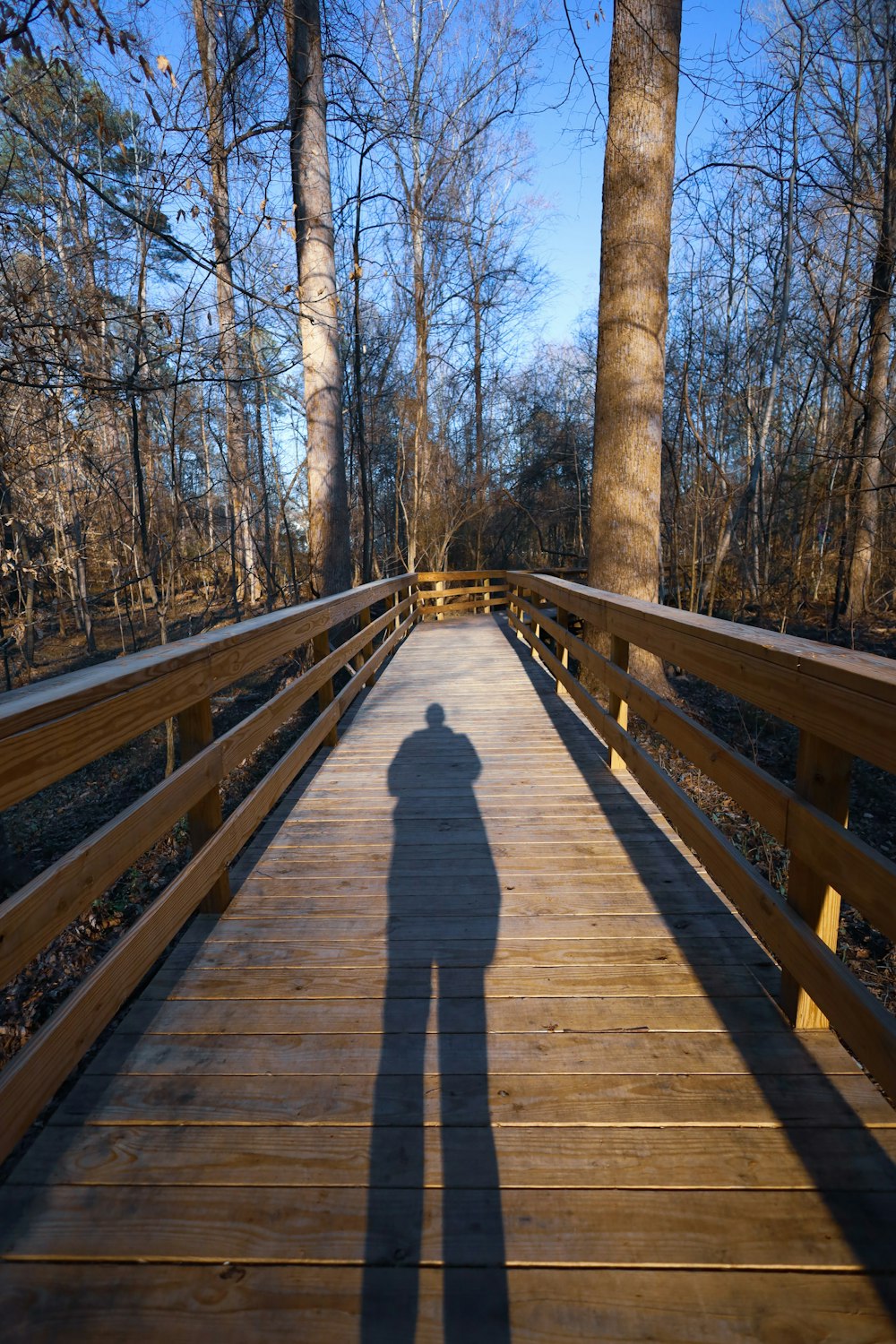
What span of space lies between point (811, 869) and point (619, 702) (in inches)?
89.7

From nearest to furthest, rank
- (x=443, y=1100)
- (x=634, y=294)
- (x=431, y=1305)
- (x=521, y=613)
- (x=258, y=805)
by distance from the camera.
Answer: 1. (x=431, y=1305)
2. (x=443, y=1100)
3. (x=258, y=805)
4. (x=634, y=294)
5. (x=521, y=613)

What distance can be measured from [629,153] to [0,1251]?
7087mm

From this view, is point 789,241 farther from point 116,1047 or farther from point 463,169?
point 116,1047

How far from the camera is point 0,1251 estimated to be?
1316mm

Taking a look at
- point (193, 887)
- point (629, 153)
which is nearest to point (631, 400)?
point (629, 153)

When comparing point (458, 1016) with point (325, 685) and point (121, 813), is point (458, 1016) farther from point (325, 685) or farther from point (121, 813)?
point (325, 685)

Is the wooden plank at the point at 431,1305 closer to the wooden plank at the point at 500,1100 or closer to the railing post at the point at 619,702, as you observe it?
the wooden plank at the point at 500,1100

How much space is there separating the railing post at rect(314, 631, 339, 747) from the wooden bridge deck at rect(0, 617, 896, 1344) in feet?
6.69

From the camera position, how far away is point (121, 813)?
5.75 ft

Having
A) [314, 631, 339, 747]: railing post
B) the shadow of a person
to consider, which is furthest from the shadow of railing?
[314, 631, 339, 747]: railing post

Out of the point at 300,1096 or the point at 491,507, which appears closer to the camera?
the point at 300,1096

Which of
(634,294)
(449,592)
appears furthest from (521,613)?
(634,294)

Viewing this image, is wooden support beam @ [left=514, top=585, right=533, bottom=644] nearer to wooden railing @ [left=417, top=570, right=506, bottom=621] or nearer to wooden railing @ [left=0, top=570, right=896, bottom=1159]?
wooden railing @ [left=417, top=570, right=506, bottom=621]

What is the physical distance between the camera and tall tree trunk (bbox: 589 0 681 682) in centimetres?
548
